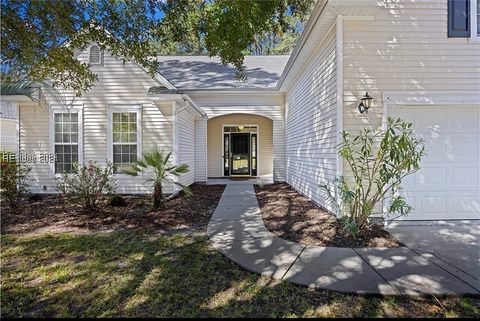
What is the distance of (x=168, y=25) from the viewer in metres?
5.89

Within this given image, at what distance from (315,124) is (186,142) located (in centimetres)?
512

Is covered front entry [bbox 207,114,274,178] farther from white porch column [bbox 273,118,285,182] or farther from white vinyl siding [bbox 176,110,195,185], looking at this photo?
white vinyl siding [bbox 176,110,195,185]

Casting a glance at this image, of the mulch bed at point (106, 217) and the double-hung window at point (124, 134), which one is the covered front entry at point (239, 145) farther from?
the mulch bed at point (106, 217)

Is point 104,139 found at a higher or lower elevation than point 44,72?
lower

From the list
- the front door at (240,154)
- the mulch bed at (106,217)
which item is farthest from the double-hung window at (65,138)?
the front door at (240,154)

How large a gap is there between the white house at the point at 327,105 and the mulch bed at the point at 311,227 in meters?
0.46

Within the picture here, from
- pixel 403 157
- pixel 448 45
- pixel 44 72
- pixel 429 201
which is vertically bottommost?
pixel 429 201

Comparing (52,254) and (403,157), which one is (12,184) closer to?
(52,254)

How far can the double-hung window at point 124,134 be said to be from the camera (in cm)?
910

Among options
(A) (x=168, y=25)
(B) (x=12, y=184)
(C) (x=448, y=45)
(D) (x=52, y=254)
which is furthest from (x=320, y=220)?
(B) (x=12, y=184)

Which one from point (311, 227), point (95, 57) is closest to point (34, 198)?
point (95, 57)

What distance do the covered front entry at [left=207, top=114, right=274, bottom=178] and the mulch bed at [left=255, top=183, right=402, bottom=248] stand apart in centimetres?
629

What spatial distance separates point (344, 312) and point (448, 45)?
5.53 meters

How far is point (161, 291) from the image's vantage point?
3.02 meters
